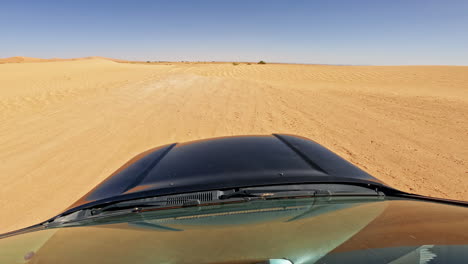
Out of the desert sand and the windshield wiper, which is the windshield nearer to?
the windshield wiper

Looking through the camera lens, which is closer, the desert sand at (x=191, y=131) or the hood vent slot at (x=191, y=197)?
the hood vent slot at (x=191, y=197)

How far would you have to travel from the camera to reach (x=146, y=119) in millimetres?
9047

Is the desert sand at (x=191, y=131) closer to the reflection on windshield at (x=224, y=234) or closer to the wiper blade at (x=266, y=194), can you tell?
the reflection on windshield at (x=224, y=234)

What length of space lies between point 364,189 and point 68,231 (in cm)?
183

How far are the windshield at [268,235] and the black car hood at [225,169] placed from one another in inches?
7.4

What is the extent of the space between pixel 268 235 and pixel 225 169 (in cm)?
89

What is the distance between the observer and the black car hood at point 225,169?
1938mm

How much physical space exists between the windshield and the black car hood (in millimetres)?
189

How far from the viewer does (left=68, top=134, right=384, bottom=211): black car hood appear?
1938 mm

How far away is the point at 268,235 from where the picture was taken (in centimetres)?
134

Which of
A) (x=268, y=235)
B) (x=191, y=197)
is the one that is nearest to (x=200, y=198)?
(x=191, y=197)

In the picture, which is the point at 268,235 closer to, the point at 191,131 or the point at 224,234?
the point at 224,234

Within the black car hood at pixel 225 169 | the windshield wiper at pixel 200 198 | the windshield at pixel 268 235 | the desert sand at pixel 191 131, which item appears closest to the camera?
the windshield at pixel 268 235

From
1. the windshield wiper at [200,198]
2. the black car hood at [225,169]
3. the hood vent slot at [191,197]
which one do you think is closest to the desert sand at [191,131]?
the black car hood at [225,169]
